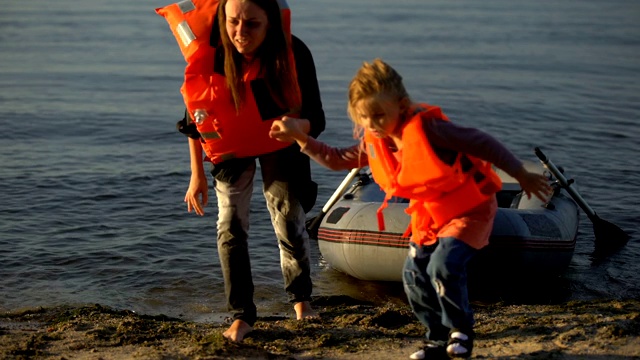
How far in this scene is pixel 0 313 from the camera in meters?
6.69

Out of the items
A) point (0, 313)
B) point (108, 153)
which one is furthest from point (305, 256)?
point (108, 153)

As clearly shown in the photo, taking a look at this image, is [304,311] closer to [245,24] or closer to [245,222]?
[245,222]

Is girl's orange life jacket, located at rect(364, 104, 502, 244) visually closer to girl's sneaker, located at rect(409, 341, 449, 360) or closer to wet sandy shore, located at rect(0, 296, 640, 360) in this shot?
girl's sneaker, located at rect(409, 341, 449, 360)

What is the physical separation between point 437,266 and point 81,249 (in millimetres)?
4843

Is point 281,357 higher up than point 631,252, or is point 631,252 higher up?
point 281,357

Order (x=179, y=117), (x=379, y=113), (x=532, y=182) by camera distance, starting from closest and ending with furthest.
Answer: (x=532, y=182), (x=379, y=113), (x=179, y=117)

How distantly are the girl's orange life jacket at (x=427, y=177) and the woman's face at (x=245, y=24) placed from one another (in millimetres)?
779

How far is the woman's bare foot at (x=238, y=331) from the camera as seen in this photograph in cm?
497

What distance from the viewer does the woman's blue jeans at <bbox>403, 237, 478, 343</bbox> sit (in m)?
4.21

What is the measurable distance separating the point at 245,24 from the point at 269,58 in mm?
211

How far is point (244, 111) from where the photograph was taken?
486 cm

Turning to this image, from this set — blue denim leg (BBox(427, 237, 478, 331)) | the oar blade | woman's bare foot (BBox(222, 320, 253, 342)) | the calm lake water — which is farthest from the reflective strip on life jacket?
the oar blade

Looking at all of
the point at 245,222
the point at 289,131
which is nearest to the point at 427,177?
the point at 289,131

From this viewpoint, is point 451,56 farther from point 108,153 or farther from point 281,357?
point 281,357
